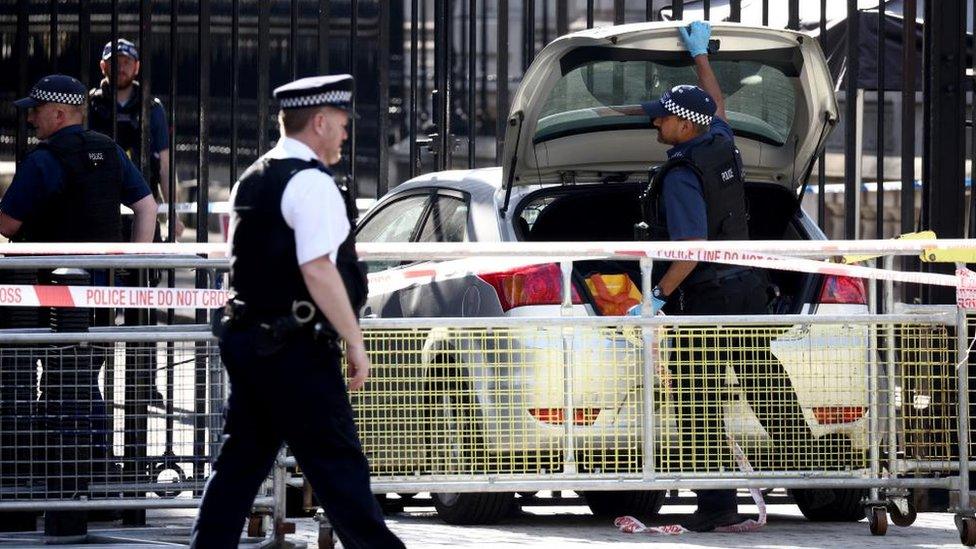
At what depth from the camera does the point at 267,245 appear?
543 centimetres

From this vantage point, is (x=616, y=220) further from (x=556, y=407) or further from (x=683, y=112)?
(x=556, y=407)

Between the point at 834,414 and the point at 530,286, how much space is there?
1363mm

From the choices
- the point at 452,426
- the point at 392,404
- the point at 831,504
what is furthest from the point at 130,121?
the point at 831,504

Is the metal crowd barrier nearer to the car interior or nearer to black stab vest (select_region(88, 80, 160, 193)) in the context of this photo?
the car interior

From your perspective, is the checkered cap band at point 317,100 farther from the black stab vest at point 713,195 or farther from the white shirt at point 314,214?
the black stab vest at point 713,195

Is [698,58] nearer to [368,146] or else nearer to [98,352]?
[98,352]

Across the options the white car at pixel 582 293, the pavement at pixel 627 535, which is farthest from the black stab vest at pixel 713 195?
the pavement at pixel 627 535

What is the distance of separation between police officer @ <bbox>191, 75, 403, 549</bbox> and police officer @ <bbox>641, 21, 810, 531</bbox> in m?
2.11

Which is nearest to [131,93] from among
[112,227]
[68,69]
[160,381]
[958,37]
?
[112,227]

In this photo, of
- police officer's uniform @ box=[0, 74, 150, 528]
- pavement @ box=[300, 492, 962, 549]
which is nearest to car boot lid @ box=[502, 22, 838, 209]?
pavement @ box=[300, 492, 962, 549]

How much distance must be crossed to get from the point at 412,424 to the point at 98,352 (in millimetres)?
1252

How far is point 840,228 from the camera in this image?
2164 cm

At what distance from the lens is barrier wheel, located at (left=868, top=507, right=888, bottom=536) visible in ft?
24.7

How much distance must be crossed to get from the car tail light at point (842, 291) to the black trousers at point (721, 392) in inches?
17.2
